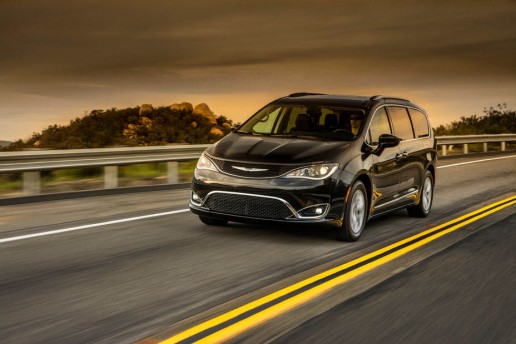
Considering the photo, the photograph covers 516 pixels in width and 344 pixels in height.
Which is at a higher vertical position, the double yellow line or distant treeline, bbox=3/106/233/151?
distant treeline, bbox=3/106/233/151

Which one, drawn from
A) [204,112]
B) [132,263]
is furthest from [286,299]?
[204,112]

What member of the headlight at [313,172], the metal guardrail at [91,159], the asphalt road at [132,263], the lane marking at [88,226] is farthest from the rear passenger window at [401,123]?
the metal guardrail at [91,159]

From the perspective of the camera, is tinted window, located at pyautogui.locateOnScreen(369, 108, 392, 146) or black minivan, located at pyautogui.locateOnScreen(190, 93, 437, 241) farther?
tinted window, located at pyautogui.locateOnScreen(369, 108, 392, 146)

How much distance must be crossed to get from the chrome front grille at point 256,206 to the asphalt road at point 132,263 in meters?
0.31

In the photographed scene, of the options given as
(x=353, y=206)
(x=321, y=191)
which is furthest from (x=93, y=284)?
(x=353, y=206)

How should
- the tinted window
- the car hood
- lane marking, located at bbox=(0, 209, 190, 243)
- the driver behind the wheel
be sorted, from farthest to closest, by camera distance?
1. the tinted window
2. the driver behind the wheel
3. lane marking, located at bbox=(0, 209, 190, 243)
4. the car hood

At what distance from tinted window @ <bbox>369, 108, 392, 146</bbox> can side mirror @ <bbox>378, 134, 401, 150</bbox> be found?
89 millimetres

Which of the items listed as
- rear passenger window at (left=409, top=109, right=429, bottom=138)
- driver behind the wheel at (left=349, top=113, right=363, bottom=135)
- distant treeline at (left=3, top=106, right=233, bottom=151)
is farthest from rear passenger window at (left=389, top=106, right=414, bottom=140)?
distant treeline at (left=3, top=106, right=233, bottom=151)

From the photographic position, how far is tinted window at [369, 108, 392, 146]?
32.2 ft

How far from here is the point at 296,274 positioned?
7277 mm

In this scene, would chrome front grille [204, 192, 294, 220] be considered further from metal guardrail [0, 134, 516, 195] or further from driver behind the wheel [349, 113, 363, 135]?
metal guardrail [0, 134, 516, 195]

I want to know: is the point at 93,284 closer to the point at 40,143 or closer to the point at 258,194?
the point at 258,194

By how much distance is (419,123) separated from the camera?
38.4 feet

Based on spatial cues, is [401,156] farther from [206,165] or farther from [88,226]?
[88,226]
